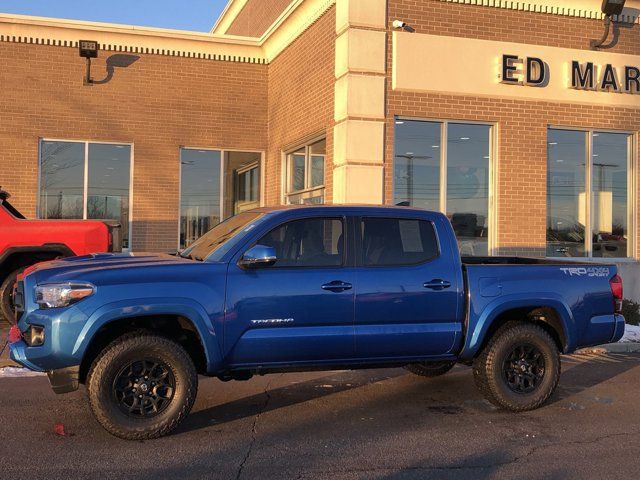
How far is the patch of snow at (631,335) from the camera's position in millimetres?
9752

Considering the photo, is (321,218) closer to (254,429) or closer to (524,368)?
(254,429)

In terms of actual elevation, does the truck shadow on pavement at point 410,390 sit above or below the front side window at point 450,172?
below

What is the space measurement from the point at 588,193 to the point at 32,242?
382 inches

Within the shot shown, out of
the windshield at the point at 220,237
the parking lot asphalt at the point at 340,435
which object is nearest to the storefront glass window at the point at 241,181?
the parking lot asphalt at the point at 340,435

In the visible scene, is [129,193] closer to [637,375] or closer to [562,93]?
[562,93]

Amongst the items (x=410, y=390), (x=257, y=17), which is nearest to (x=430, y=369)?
(x=410, y=390)

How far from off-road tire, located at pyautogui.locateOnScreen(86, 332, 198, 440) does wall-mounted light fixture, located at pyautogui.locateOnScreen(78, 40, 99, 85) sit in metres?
10.3

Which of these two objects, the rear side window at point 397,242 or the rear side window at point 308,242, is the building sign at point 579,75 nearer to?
the rear side window at point 397,242

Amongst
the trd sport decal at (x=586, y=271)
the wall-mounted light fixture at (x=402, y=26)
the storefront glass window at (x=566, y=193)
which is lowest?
the trd sport decal at (x=586, y=271)

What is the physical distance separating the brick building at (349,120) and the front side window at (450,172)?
26 millimetres

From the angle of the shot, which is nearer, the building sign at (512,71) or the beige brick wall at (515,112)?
the building sign at (512,71)

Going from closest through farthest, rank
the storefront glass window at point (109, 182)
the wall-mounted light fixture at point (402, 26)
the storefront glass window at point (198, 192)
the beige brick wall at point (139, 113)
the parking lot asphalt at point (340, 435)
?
1. the parking lot asphalt at point (340, 435)
2. the wall-mounted light fixture at point (402, 26)
3. the beige brick wall at point (139, 113)
4. the storefront glass window at point (109, 182)
5. the storefront glass window at point (198, 192)

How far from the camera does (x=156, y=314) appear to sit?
5199 millimetres

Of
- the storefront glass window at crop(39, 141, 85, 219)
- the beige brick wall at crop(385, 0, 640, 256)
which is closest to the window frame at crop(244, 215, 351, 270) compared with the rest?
the beige brick wall at crop(385, 0, 640, 256)
